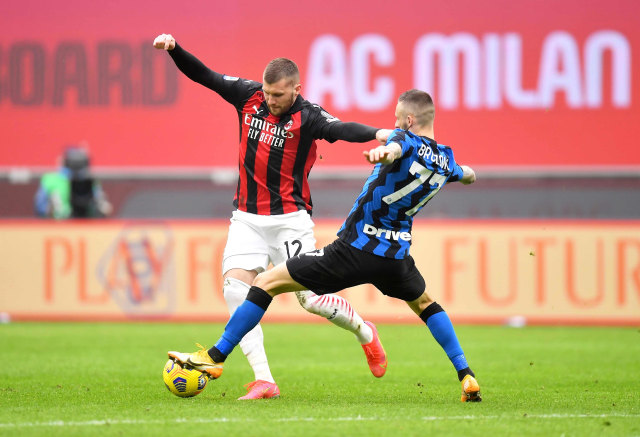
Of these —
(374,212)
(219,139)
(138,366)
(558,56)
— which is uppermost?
(558,56)

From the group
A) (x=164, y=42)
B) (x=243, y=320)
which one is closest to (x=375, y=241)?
(x=243, y=320)

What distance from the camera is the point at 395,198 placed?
20.9 feet

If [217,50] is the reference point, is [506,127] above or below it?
below

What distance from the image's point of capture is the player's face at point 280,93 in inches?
265

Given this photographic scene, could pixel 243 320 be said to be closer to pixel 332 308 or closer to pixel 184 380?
pixel 184 380

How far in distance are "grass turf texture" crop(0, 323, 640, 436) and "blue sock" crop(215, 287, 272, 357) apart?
1.20 feet

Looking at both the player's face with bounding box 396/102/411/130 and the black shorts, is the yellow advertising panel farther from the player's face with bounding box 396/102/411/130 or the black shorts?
the player's face with bounding box 396/102/411/130

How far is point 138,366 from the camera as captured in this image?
8.93 metres

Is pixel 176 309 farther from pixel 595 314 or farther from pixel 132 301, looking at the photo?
pixel 595 314

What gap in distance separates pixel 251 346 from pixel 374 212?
131cm

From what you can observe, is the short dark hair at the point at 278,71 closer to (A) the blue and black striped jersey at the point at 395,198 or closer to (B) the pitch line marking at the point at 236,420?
(A) the blue and black striped jersey at the point at 395,198

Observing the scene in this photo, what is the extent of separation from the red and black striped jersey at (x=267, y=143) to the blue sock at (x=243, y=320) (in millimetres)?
788

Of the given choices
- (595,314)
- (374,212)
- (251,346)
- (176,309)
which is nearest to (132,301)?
(176,309)

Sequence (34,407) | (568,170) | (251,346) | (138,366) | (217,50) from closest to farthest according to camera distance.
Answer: (34,407)
(251,346)
(138,366)
(568,170)
(217,50)
